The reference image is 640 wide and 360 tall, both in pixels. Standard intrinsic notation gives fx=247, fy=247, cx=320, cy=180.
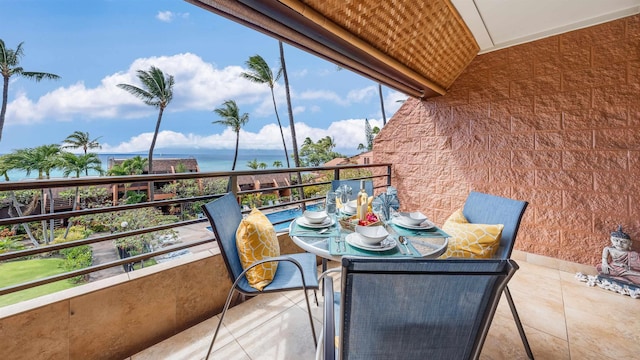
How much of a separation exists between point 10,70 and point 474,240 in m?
16.6

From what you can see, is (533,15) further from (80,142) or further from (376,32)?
(80,142)

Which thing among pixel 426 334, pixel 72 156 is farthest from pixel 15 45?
pixel 426 334

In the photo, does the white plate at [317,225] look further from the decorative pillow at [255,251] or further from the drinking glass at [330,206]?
the decorative pillow at [255,251]

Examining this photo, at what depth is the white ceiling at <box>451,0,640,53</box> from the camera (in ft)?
6.41

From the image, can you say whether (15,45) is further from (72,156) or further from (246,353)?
(246,353)

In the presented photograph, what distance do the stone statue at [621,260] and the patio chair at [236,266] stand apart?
250cm

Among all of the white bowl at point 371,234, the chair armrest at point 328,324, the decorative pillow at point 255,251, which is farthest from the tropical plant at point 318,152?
the chair armrest at point 328,324

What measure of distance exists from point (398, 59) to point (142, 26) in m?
27.9

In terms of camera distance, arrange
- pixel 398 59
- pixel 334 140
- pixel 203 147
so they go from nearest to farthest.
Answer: pixel 398 59, pixel 334 140, pixel 203 147

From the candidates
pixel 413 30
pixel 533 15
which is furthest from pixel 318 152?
pixel 413 30

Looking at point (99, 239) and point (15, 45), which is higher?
point (15, 45)

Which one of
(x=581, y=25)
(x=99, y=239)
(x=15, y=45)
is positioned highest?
(x=15, y=45)

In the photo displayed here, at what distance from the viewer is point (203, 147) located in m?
35.4

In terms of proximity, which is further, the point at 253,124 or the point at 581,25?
the point at 253,124
